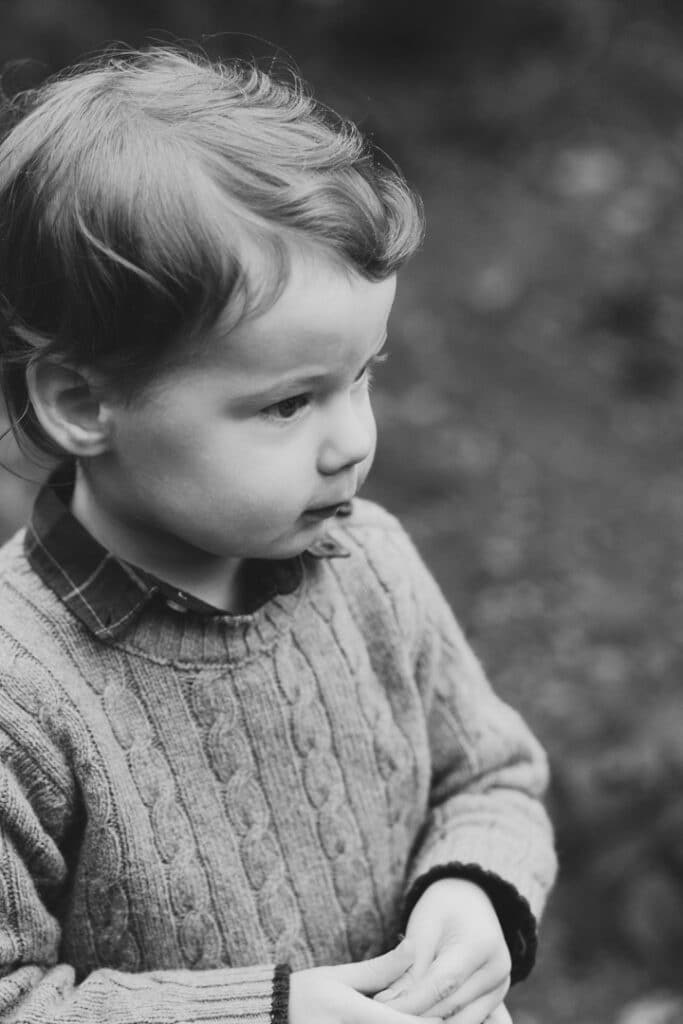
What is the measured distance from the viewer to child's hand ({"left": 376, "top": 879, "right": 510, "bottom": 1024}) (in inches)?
63.1

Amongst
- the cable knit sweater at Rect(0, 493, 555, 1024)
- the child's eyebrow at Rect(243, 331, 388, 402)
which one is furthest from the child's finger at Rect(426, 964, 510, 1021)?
the child's eyebrow at Rect(243, 331, 388, 402)

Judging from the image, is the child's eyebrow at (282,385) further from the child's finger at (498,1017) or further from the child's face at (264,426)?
the child's finger at (498,1017)

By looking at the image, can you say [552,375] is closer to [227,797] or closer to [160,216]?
[227,797]

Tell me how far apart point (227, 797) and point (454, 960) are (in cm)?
35

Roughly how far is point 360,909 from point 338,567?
0.47 metres

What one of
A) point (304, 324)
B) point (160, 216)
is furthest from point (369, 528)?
point (160, 216)

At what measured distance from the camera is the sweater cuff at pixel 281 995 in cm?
154

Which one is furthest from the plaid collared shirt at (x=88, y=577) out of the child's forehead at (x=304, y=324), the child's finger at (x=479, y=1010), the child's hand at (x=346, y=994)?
the child's finger at (x=479, y=1010)

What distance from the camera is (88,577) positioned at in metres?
1.60

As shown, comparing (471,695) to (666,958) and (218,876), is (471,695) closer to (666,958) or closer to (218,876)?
(218,876)

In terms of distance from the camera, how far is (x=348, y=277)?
1416mm

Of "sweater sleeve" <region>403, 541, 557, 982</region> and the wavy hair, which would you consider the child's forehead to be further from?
"sweater sleeve" <region>403, 541, 557, 982</region>

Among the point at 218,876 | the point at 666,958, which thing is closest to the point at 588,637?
the point at 666,958

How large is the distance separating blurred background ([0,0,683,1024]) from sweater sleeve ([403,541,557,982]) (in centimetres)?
63
